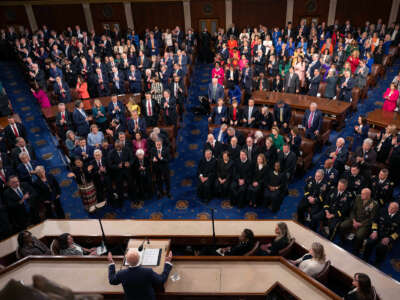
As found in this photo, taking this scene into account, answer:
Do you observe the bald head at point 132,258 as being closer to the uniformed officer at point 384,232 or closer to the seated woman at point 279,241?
the seated woman at point 279,241

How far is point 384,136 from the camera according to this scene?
6.58 metres

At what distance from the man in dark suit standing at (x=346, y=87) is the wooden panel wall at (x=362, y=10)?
8.66 meters

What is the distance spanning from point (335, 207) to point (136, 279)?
358cm

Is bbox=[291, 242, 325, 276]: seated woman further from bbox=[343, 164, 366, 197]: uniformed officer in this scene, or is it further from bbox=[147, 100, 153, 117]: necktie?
bbox=[147, 100, 153, 117]: necktie

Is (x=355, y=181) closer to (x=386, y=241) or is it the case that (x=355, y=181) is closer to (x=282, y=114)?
(x=386, y=241)

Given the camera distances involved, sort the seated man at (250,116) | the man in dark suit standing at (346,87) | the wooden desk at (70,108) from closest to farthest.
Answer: the seated man at (250,116), the wooden desk at (70,108), the man in dark suit standing at (346,87)

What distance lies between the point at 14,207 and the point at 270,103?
21.7 ft

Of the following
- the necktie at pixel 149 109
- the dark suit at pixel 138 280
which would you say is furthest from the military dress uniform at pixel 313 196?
the necktie at pixel 149 109

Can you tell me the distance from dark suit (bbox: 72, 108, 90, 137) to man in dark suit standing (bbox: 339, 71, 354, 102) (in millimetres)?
7073

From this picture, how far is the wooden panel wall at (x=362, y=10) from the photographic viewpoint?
15.3 m

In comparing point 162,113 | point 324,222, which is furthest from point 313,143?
→ point 162,113

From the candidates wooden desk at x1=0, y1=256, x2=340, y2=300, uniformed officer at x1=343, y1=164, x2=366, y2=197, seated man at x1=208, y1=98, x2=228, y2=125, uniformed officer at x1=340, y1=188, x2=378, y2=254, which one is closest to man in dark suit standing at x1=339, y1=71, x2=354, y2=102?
seated man at x1=208, y1=98, x2=228, y2=125

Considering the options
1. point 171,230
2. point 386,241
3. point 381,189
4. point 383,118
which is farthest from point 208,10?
point 386,241

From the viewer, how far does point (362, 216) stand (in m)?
5.09
